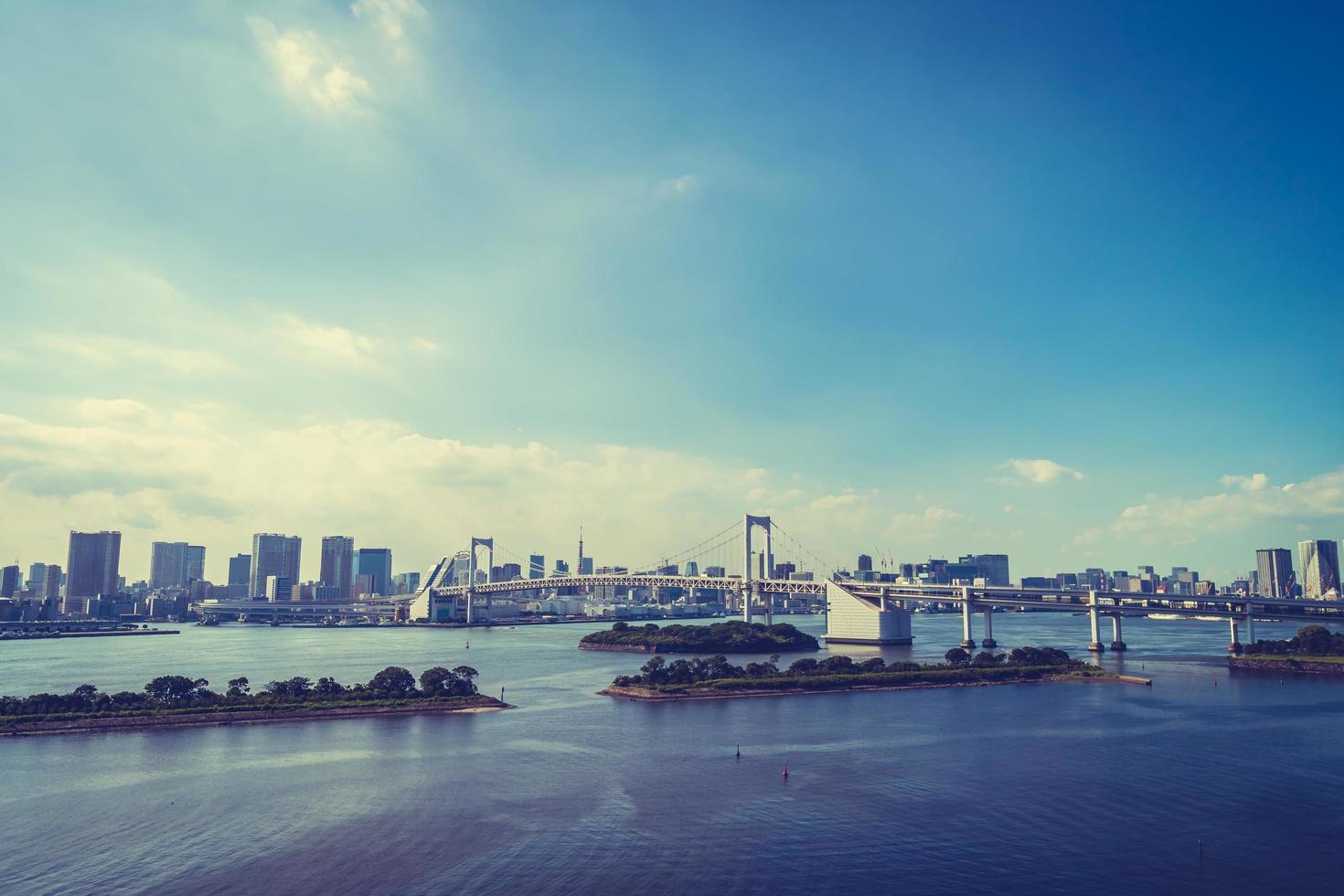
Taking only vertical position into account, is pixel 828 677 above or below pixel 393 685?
below

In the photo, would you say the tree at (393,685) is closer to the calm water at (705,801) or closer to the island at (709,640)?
the calm water at (705,801)

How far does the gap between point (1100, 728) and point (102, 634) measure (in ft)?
359

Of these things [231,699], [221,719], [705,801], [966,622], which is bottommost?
[705,801]

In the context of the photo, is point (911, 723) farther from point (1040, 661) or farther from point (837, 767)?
point (1040, 661)

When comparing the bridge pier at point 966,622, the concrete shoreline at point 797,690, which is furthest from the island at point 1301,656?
the bridge pier at point 966,622

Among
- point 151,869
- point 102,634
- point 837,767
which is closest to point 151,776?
point 151,869

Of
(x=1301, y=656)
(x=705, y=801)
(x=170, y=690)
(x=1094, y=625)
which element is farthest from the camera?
(x=1094, y=625)

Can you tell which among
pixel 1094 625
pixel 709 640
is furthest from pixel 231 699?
pixel 1094 625

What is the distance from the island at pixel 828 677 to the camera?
40344 mm

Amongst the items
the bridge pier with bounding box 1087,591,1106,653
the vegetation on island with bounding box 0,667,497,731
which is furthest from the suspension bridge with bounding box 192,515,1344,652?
the vegetation on island with bounding box 0,667,497,731

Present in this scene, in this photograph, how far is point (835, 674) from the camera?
4331cm

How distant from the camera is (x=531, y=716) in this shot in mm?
33625

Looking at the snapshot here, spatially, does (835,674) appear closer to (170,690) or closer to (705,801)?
(705,801)

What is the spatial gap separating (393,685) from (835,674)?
21813 mm
